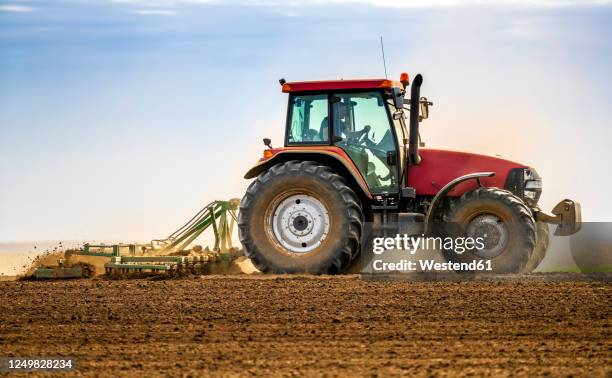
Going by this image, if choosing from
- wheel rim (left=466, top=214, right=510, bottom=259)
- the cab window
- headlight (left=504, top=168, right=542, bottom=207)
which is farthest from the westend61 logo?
the cab window

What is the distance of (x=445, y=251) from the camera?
12.7 m

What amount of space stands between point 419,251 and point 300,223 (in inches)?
63.8

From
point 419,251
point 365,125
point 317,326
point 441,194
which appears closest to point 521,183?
point 441,194

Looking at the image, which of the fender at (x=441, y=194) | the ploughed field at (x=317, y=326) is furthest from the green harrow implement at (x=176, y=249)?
the fender at (x=441, y=194)

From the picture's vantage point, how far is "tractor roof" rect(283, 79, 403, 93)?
42.4 ft

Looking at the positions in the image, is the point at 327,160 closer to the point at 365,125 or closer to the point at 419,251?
the point at 365,125

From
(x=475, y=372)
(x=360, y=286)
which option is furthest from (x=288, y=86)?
(x=475, y=372)

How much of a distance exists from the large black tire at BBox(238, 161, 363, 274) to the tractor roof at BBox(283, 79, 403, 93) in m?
0.99

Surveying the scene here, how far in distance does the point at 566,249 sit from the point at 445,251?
5.65 feet

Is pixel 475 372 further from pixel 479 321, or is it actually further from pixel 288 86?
pixel 288 86

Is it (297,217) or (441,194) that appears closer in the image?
(441,194)

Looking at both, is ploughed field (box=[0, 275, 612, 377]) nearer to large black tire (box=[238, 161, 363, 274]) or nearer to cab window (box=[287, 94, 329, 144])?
large black tire (box=[238, 161, 363, 274])

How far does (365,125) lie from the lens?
1302 cm

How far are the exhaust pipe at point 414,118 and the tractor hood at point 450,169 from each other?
0.65 feet
